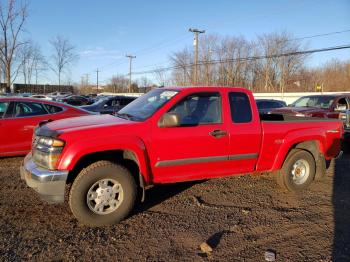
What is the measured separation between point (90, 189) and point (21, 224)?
1.02m

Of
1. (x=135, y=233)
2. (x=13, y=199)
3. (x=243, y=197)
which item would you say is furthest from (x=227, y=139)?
(x=13, y=199)

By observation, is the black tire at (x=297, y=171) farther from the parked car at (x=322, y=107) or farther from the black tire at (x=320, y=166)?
the parked car at (x=322, y=107)

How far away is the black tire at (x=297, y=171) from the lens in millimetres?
5902

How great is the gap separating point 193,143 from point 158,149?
0.53 metres

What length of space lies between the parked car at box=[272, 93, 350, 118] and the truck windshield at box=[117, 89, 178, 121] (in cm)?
724

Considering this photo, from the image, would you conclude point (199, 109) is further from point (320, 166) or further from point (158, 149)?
point (320, 166)

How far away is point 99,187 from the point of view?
436cm

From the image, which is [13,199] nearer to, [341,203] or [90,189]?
[90,189]

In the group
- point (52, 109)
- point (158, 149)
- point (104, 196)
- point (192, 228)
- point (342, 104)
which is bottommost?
point (192, 228)

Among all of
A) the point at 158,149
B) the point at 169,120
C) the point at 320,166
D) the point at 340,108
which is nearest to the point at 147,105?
the point at 169,120

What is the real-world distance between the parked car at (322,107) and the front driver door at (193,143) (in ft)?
23.0

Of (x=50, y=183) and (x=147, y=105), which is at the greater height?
(x=147, y=105)

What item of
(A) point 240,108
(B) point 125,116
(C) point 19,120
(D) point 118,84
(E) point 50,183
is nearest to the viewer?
(E) point 50,183

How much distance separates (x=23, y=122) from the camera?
24.5 ft
